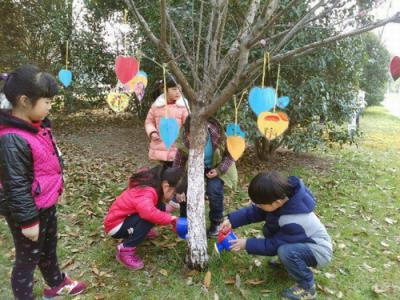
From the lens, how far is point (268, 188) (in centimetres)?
242

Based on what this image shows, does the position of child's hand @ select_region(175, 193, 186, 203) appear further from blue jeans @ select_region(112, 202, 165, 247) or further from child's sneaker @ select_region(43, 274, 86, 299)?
child's sneaker @ select_region(43, 274, 86, 299)

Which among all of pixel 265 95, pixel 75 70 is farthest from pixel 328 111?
pixel 75 70

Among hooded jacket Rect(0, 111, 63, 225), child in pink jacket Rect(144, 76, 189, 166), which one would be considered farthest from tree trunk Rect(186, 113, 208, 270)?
child in pink jacket Rect(144, 76, 189, 166)

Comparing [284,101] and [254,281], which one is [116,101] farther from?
[254,281]

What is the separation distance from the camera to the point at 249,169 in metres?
5.66

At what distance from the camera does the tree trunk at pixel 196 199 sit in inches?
99.8

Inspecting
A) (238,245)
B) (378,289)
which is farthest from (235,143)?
(378,289)

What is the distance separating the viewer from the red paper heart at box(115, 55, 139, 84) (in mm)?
2760

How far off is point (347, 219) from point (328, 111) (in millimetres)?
2001

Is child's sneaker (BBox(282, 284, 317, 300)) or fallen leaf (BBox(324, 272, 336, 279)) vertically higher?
child's sneaker (BBox(282, 284, 317, 300))

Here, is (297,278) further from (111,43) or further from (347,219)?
(111,43)

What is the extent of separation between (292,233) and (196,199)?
714 millimetres

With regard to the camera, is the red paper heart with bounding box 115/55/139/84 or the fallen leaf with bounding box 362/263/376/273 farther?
the fallen leaf with bounding box 362/263/376/273

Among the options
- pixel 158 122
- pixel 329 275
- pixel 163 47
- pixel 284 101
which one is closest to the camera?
pixel 163 47
